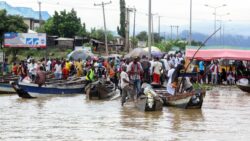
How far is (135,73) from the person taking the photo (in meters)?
18.9

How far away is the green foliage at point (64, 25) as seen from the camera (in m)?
65.4

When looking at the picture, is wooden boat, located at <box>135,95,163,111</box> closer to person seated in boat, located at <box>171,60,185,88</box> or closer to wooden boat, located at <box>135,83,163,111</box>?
wooden boat, located at <box>135,83,163,111</box>

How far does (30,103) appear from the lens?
2088cm

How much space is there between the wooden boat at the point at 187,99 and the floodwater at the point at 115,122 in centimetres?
26

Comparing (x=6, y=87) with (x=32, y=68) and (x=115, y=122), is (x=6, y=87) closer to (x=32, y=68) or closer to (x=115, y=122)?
(x=32, y=68)

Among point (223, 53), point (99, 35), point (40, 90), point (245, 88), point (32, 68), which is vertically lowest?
point (245, 88)

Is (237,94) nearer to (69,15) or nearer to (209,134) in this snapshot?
(209,134)

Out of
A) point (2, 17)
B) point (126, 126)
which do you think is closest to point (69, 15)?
point (2, 17)

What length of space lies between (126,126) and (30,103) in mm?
7815

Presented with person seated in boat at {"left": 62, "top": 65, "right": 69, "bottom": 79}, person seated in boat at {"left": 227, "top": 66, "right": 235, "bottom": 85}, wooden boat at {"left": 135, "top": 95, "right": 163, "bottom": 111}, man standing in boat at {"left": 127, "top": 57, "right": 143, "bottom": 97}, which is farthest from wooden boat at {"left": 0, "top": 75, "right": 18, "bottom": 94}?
person seated in boat at {"left": 227, "top": 66, "right": 235, "bottom": 85}

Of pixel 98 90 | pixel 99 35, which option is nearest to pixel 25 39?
pixel 98 90

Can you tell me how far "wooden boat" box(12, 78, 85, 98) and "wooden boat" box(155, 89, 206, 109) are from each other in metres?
6.59

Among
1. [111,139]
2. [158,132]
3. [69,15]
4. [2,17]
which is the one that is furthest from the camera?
[69,15]

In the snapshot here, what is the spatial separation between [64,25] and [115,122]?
5262 centimetres
